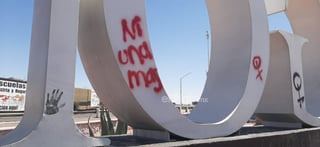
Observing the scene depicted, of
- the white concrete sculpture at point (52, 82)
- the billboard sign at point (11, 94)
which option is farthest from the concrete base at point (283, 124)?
the billboard sign at point (11, 94)

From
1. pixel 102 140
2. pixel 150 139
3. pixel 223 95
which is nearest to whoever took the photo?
pixel 102 140

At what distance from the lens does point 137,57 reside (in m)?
4.28

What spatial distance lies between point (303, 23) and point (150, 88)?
19.0 feet

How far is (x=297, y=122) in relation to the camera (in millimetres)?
6895

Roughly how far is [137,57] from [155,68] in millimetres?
320

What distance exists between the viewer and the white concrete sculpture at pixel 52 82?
345 centimetres

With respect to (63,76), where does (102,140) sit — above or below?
below

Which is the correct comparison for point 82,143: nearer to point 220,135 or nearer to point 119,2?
point 119,2

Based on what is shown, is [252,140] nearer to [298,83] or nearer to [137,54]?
[137,54]

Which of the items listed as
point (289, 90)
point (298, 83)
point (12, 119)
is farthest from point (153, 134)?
point (12, 119)

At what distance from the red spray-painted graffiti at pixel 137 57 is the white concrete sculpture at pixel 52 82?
68 centimetres

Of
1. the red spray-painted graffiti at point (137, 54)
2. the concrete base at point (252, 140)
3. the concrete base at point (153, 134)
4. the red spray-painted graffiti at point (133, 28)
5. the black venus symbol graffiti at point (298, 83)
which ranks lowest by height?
the concrete base at point (252, 140)

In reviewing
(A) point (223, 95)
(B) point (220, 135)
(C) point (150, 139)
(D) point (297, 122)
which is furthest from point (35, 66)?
(D) point (297, 122)

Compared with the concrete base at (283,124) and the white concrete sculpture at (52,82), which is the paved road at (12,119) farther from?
the white concrete sculpture at (52,82)
